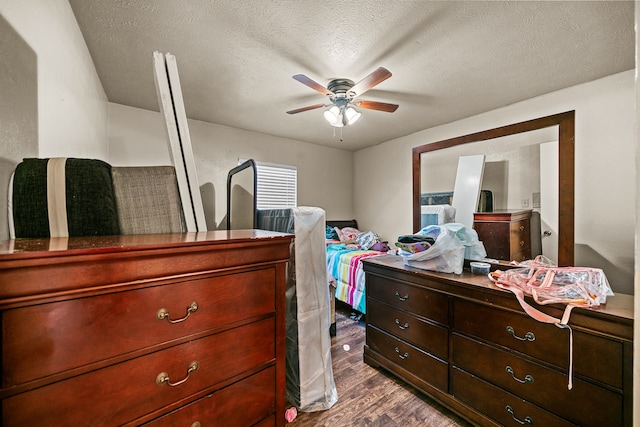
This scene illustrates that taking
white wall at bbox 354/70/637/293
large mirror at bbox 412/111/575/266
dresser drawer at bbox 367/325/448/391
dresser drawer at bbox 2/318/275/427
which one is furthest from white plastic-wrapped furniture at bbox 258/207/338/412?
white wall at bbox 354/70/637/293

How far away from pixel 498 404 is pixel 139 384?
180 centimetres

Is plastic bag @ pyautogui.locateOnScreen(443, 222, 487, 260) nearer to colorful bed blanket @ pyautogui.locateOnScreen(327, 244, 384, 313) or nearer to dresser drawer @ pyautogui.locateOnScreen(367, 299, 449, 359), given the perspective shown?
dresser drawer @ pyautogui.locateOnScreen(367, 299, 449, 359)

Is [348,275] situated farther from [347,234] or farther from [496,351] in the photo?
[496,351]

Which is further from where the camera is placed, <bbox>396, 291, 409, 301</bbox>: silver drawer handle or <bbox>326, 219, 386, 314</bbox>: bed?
<bbox>326, 219, 386, 314</bbox>: bed

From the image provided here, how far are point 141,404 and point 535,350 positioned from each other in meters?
1.74

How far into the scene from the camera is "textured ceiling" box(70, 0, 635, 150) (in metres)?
1.45

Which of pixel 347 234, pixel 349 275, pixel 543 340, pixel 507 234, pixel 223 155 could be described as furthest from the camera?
pixel 347 234

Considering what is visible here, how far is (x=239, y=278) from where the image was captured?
0.86m

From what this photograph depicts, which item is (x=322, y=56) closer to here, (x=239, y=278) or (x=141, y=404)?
(x=239, y=278)

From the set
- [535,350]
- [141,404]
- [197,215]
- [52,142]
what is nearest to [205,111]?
[52,142]

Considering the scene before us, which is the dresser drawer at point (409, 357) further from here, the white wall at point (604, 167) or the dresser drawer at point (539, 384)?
the white wall at point (604, 167)

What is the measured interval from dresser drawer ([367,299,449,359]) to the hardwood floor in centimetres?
36

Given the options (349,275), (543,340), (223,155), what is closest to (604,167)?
(543,340)

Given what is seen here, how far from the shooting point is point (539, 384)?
1.29 meters
